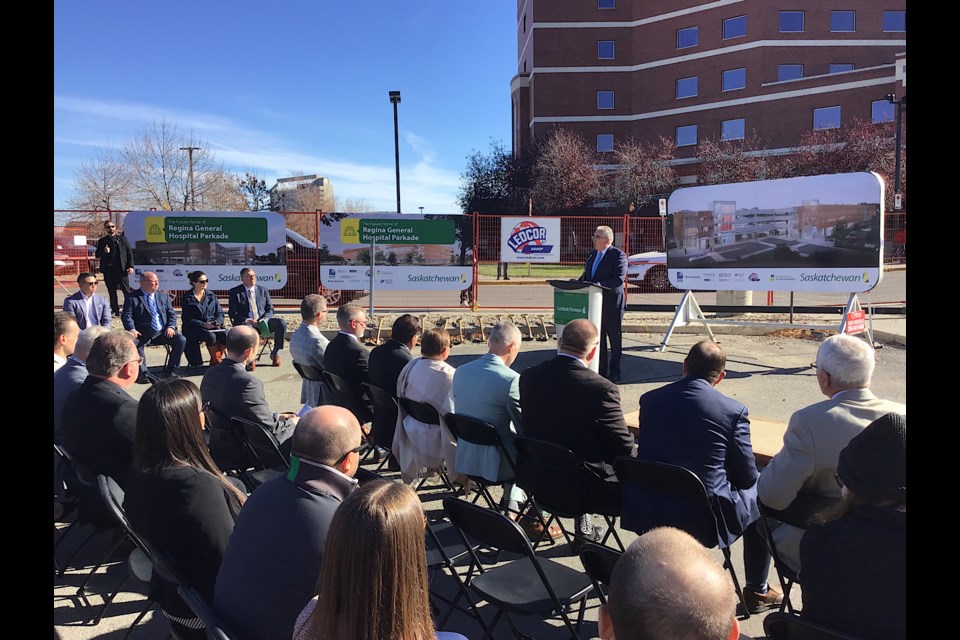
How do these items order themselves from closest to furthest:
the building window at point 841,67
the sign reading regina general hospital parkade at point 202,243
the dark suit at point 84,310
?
1. the dark suit at point 84,310
2. the sign reading regina general hospital parkade at point 202,243
3. the building window at point 841,67

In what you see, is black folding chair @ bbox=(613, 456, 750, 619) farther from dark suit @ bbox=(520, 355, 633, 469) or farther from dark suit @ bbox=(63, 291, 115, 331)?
dark suit @ bbox=(63, 291, 115, 331)

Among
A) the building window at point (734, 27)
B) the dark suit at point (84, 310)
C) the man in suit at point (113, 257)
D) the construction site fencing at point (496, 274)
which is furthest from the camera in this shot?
the building window at point (734, 27)

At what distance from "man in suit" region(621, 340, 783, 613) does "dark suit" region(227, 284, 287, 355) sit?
23.7ft

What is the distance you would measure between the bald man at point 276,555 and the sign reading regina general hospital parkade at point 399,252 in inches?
421

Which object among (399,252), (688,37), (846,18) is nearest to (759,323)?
(399,252)

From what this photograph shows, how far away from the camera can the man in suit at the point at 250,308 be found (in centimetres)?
930

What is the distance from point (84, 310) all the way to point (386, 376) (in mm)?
5316

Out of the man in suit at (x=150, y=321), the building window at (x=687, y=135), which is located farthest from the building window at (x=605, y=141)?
the man in suit at (x=150, y=321)

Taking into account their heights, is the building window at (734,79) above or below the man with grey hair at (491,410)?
above

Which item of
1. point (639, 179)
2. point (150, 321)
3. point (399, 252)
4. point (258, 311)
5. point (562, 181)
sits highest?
point (639, 179)

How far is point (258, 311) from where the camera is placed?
9531 millimetres

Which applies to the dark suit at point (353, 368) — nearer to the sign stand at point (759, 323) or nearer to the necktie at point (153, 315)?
the necktie at point (153, 315)

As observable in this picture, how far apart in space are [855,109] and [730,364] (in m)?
36.1

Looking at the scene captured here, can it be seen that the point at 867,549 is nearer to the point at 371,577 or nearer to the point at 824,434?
the point at 824,434
